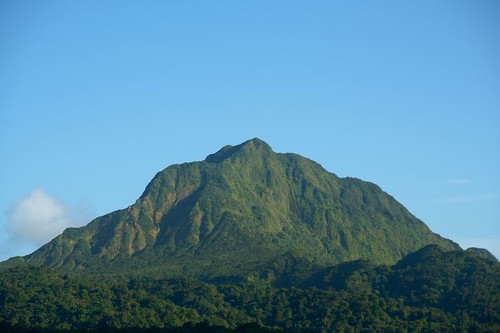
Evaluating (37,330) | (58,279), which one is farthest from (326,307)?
(37,330)

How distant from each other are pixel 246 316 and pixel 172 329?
6177 centimetres

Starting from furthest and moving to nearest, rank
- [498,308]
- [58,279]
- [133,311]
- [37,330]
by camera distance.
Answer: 1. [58,279]
2. [498,308]
3. [133,311]
4. [37,330]

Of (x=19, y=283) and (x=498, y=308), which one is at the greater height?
(x=19, y=283)

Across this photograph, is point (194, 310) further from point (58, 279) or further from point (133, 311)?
point (58, 279)

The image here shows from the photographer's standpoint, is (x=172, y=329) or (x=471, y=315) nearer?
(x=172, y=329)

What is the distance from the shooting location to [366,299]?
600ft

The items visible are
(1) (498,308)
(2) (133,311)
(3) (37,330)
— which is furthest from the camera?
(1) (498,308)

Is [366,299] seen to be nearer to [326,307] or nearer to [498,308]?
[326,307]

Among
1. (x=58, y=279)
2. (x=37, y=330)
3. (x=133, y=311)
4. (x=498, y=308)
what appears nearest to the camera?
(x=37, y=330)

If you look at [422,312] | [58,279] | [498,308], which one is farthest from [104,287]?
[498,308]

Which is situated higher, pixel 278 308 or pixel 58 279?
pixel 58 279

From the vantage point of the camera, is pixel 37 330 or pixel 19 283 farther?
pixel 19 283

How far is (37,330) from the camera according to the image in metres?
119

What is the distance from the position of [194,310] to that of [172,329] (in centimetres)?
5723
